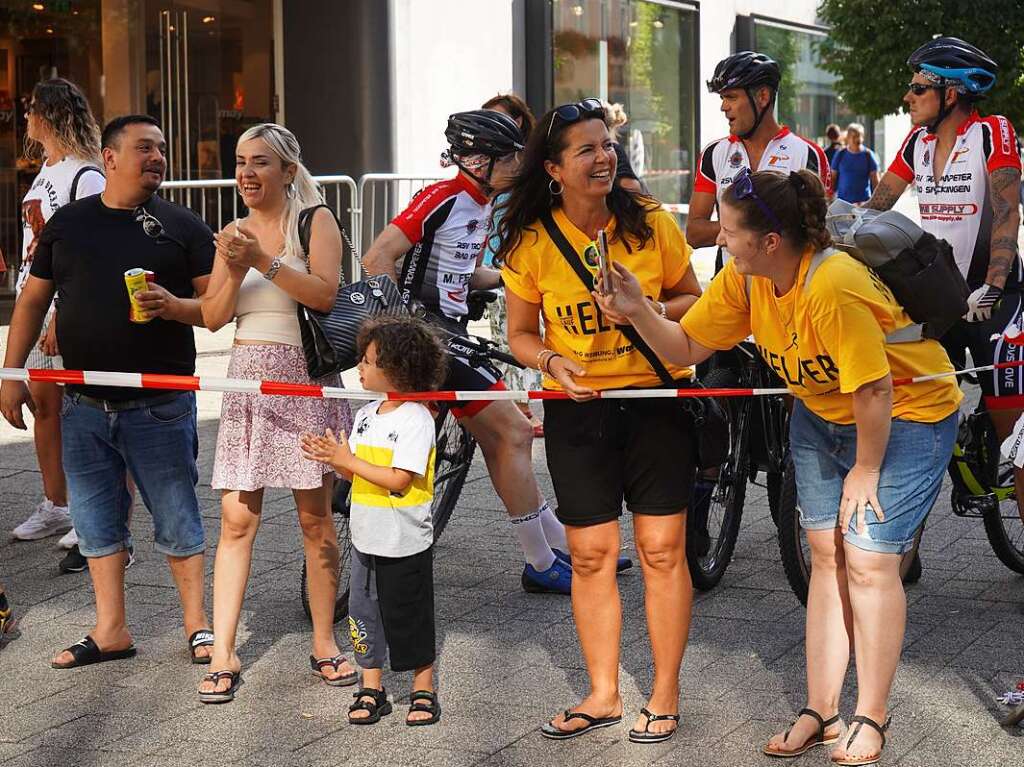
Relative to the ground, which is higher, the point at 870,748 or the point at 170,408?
the point at 170,408

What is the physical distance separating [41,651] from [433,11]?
12823mm

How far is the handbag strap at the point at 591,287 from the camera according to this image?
4.59m

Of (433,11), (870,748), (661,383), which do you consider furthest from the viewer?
(433,11)

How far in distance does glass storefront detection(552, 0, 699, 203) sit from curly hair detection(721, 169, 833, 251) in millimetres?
15547

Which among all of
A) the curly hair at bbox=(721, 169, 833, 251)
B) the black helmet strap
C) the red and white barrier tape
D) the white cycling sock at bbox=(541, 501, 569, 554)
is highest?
the black helmet strap

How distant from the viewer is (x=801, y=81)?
26.4 meters

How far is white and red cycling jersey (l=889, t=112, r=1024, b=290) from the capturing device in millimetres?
6250

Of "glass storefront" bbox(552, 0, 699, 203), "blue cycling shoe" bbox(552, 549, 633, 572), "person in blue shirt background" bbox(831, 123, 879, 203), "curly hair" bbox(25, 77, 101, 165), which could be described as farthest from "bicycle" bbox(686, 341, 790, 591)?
"person in blue shirt background" bbox(831, 123, 879, 203)

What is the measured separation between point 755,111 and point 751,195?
283 cm

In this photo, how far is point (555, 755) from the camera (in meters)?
4.54

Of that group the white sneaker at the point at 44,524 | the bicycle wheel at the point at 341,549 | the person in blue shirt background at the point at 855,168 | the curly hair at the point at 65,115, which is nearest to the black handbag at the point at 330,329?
the bicycle wheel at the point at 341,549

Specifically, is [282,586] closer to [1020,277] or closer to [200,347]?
[1020,277]

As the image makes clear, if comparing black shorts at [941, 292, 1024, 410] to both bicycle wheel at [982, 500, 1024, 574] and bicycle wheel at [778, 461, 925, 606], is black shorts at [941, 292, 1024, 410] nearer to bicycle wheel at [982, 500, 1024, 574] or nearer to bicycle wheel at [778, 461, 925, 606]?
bicycle wheel at [982, 500, 1024, 574]

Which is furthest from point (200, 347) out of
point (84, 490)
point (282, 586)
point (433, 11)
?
point (84, 490)
